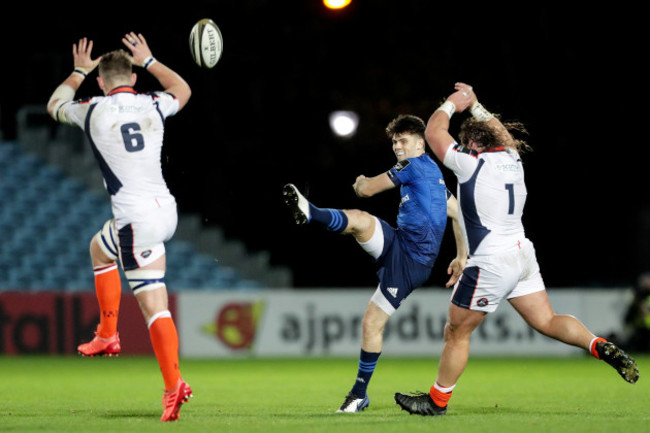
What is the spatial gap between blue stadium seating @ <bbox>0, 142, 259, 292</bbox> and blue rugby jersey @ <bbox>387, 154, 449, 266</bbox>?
34.3 feet

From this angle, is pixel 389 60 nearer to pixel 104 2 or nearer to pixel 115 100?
pixel 104 2

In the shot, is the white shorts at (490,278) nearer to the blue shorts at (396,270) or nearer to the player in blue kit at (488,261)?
the player in blue kit at (488,261)

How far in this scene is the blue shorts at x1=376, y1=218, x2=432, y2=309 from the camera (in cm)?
776

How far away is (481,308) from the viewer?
23.4 ft

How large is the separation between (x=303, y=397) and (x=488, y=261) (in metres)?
2.80

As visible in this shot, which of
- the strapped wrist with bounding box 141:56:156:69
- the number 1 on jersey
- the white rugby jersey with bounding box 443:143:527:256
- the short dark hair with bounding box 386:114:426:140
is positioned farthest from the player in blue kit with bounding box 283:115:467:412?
the strapped wrist with bounding box 141:56:156:69

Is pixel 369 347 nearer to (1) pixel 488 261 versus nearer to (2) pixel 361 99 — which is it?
(1) pixel 488 261

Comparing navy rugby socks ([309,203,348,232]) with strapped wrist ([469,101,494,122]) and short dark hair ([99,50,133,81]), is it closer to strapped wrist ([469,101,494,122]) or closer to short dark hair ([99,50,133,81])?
strapped wrist ([469,101,494,122])

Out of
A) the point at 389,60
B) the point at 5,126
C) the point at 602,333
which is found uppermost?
the point at 389,60

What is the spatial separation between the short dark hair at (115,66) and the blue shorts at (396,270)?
2245 millimetres

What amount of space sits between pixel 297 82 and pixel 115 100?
1535cm

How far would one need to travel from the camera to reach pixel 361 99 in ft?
73.1

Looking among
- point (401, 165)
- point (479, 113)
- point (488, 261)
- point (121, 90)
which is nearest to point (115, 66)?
point (121, 90)

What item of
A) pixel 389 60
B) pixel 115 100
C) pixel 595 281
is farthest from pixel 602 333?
pixel 115 100
